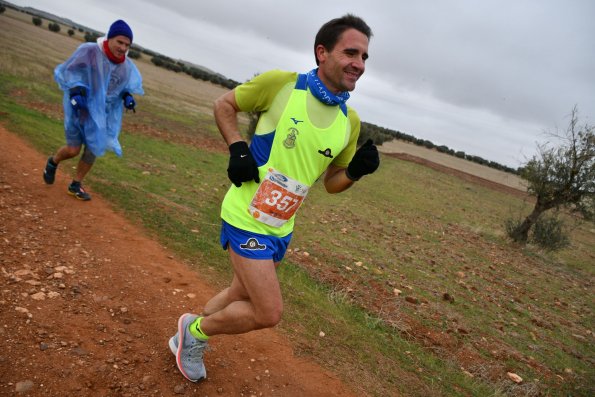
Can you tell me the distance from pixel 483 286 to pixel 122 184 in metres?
Answer: 7.22

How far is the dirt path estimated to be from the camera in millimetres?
2779

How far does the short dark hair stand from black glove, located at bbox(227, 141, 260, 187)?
867 mm

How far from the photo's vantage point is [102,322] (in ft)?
11.0

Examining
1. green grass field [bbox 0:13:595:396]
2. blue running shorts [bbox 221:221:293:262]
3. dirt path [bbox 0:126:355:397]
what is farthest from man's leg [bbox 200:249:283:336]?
green grass field [bbox 0:13:595:396]

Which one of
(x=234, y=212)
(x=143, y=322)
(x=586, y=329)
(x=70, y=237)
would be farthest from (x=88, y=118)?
(x=586, y=329)

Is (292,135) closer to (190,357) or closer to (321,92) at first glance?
(321,92)

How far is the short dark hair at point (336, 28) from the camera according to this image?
2709mm

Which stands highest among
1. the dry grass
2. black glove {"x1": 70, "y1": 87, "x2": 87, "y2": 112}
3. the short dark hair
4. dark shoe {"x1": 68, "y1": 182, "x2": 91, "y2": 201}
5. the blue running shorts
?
the dry grass

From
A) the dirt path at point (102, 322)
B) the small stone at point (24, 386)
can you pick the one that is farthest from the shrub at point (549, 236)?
the small stone at point (24, 386)

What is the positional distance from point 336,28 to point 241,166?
1.14 metres

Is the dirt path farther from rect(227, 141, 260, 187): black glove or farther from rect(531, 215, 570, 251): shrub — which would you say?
rect(531, 215, 570, 251): shrub

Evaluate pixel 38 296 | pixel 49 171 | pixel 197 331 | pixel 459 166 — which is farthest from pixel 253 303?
pixel 459 166

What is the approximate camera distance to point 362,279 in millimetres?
6449

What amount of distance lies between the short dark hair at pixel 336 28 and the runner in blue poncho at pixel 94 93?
3681mm
